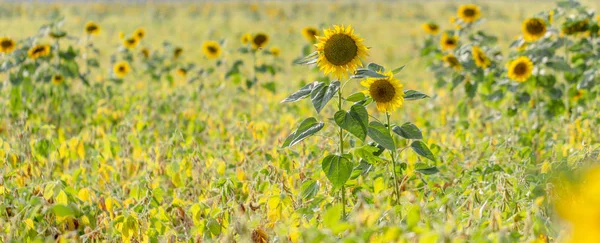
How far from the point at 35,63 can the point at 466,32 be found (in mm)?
3228

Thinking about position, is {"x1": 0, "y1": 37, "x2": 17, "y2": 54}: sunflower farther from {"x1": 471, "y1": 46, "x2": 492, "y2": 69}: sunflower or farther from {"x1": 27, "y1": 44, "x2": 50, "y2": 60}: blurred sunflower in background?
{"x1": 471, "y1": 46, "x2": 492, "y2": 69}: sunflower

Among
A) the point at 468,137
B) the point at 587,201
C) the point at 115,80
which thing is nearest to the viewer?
the point at 587,201

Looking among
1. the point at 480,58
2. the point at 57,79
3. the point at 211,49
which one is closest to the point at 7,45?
the point at 57,79

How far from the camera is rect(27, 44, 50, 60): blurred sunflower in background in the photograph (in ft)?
14.8

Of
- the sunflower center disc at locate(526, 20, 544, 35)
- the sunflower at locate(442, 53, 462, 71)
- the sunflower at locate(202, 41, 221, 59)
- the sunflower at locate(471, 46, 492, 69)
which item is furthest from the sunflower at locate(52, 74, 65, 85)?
the sunflower center disc at locate(526, 20, 544, 35)

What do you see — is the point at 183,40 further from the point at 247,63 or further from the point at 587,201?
the point at 587,201

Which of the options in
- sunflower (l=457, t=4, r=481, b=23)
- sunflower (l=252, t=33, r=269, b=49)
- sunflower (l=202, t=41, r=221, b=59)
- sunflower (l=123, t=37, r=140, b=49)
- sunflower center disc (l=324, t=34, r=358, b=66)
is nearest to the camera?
sunflower center disc (l=324, t=34, r=358, b=66)

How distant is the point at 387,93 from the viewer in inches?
83.7

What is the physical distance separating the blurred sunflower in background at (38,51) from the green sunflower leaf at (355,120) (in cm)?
334

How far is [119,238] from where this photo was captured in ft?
7.43

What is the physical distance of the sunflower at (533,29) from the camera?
371cm

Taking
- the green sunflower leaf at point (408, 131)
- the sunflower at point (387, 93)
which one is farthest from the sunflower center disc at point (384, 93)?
the green sunflower leaf at point (408, 131)

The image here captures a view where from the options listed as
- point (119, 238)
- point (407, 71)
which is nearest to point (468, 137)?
point (119, 238)

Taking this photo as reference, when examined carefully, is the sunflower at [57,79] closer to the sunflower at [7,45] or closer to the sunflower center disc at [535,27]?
the sunflower at [7,45]
